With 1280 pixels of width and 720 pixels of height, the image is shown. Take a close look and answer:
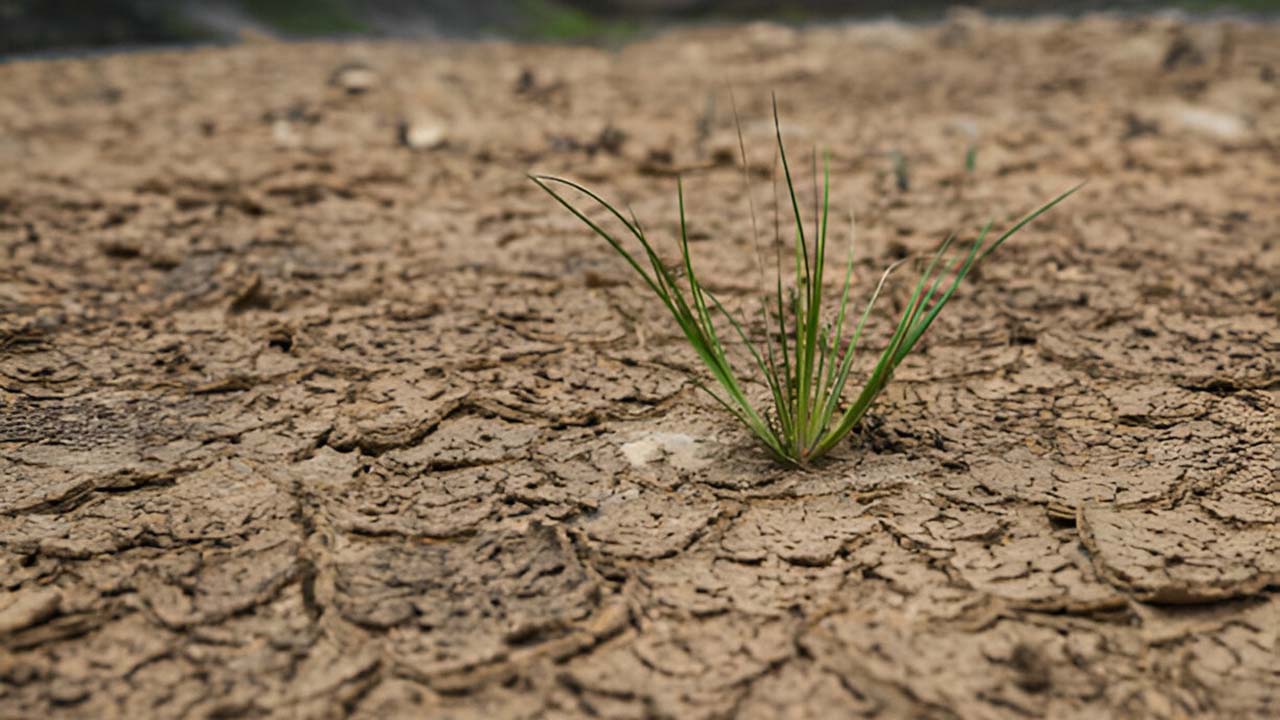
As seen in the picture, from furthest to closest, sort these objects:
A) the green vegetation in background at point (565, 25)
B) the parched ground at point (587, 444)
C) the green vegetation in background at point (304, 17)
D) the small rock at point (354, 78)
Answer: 1. the green vegetation in background at point (565, 25)
2. the green vegetation in background at point (304, 17)
3. the small rock at point (354, 78)
4. the parched ground at point (587, 444)

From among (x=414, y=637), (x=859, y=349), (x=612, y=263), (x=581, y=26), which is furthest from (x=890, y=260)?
(x=581, y=26)

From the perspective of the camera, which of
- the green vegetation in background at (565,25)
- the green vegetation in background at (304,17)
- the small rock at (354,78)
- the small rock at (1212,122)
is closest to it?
the small rock at (1212,122)

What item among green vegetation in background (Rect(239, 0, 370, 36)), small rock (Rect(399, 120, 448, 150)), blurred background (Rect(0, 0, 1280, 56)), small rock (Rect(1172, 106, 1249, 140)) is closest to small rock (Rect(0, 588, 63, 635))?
small rock (Rect(399, 120, 448, 150))

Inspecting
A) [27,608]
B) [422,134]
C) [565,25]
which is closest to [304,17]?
[565,25]

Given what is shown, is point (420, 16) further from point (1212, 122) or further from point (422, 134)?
point (1212, 122)

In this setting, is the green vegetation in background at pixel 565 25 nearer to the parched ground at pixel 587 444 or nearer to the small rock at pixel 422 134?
the small rock at pixel 422 134

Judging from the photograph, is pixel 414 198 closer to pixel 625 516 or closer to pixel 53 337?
pixel 53 337

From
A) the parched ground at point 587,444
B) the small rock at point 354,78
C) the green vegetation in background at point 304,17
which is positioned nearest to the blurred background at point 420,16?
the green vegetation in background at point 304,17
